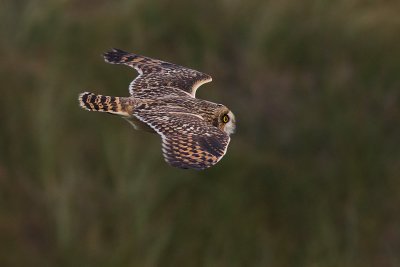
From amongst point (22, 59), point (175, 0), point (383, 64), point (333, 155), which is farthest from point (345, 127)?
point (22, 59)

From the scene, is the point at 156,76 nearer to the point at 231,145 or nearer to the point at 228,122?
the point at 228,122

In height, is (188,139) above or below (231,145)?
above

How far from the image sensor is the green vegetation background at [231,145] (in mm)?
9211

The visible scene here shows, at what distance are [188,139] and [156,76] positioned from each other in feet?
4.85

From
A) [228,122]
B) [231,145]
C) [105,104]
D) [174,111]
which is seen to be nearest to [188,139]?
[174,111]

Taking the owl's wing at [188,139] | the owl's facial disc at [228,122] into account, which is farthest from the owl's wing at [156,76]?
the owl's wing at [188,139]

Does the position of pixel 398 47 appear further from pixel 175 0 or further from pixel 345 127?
pixel 175 0

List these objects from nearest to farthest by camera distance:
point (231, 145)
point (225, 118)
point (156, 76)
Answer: point (225, 118), point (156, 76), point (231, 145)

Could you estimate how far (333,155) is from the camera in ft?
33.4

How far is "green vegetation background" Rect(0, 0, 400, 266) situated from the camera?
9211mm

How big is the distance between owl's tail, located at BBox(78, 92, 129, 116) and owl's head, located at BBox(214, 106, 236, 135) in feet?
1.66

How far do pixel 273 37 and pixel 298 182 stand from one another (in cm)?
179

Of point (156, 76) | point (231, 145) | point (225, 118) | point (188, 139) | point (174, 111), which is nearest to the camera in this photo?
point (188, 139)

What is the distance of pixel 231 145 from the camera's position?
972 cm
